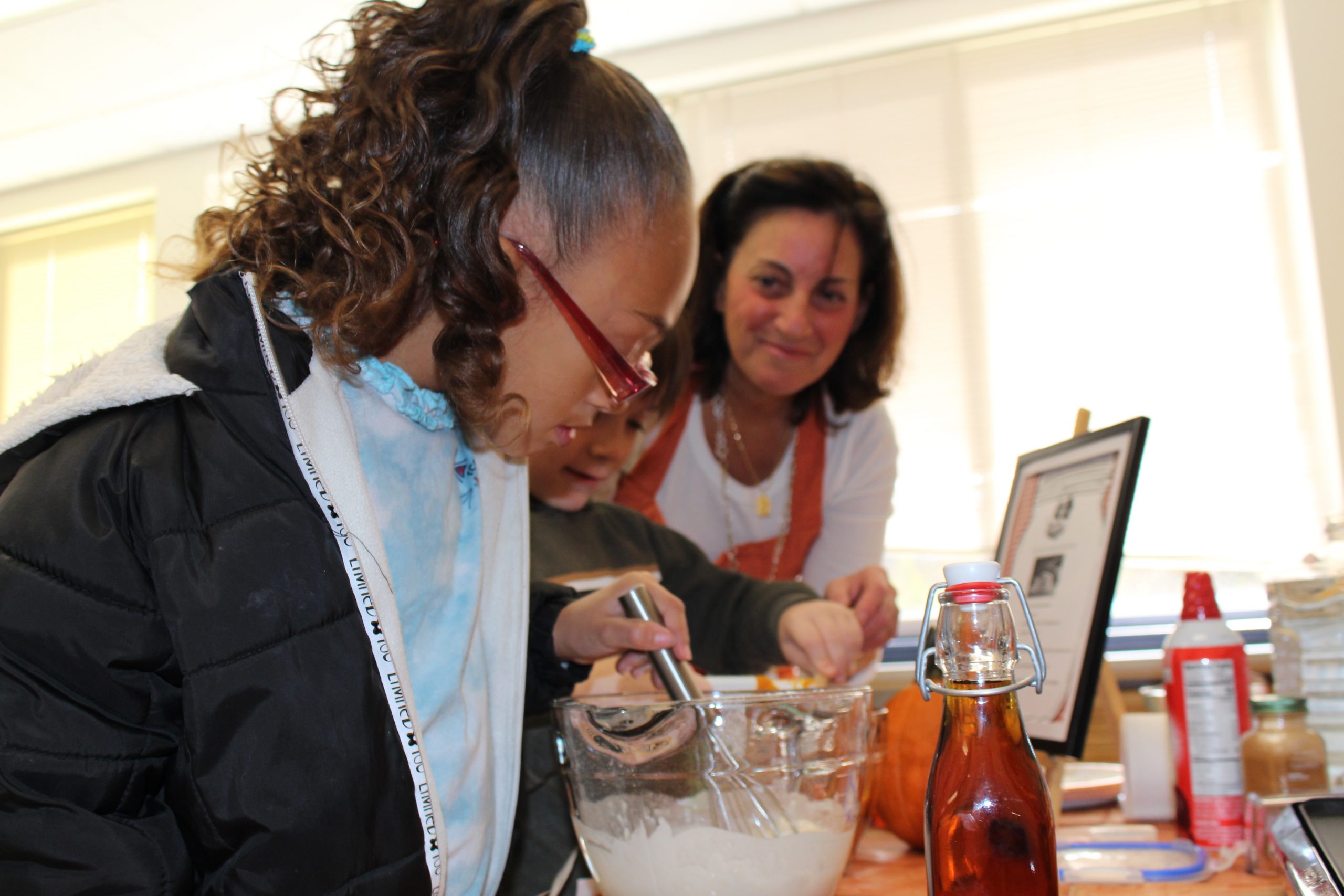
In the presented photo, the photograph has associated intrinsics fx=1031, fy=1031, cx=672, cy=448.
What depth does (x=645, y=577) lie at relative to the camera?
37.5 inches

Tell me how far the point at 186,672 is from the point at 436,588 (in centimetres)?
28

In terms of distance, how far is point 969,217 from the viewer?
124 inches

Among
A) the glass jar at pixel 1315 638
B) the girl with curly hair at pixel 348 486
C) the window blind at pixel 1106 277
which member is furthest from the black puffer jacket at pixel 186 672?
the window blind at pixel 1106 277

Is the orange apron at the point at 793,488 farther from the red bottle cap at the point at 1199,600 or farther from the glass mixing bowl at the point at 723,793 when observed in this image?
the glass mixing bowl at the point at 723,793

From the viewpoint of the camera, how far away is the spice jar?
0.86 metres

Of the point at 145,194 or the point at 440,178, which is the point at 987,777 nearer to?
the point at 440,178

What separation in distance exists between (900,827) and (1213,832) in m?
0.25

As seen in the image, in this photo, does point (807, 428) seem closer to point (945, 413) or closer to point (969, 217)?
Answer: point (945, 413)

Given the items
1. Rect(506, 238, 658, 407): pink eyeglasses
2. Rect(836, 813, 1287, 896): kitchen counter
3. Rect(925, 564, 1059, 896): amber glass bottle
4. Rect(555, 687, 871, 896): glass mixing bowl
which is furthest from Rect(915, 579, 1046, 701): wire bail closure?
Rect(506, 238, 658, 407): pink eyeglasses

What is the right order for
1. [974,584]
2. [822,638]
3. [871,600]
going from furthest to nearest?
[871,600] < [822,638] < [974,584]

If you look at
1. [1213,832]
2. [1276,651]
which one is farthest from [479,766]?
[1276,651]

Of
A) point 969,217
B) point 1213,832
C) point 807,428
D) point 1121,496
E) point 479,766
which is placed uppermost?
point 969,217

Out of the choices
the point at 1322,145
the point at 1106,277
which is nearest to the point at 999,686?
the point at 1106,277

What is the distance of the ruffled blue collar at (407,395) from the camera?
2.66 ft
